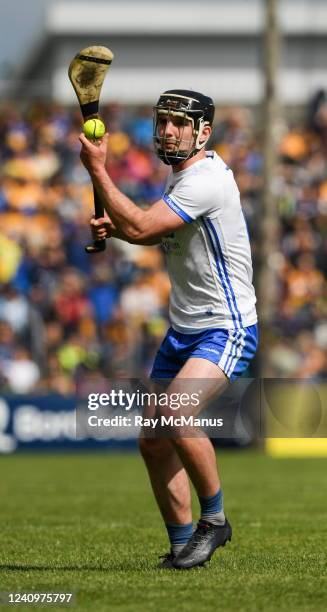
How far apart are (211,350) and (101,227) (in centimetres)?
80

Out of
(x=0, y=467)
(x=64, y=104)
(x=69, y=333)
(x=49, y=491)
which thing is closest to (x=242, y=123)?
(x=64, y=104)

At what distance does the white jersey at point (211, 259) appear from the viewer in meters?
6.74

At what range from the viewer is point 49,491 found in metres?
12.7

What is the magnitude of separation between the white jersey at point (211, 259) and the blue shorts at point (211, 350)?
0.04 metres

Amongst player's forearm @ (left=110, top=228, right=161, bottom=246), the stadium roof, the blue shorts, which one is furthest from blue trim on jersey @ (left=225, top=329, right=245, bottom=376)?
the stadium roof

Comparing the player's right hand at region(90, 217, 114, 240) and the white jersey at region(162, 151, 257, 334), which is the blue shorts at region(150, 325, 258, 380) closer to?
the white jersey at region(162, 151, 257, 334)

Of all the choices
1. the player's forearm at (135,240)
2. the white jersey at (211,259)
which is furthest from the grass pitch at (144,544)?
the player's forearm at (135,240)

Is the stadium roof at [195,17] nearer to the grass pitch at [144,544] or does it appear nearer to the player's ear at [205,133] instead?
the grass pitch at [144,544]

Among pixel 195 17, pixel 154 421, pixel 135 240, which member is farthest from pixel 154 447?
pixel 195 17

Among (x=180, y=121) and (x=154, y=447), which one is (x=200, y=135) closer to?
(x=180, y=121)

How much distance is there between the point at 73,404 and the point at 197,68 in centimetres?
1976

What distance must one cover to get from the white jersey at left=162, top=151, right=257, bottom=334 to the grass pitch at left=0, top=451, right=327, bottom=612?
4.08 ft

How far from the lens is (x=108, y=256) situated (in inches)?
785

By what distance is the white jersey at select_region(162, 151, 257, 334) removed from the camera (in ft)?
22.1
